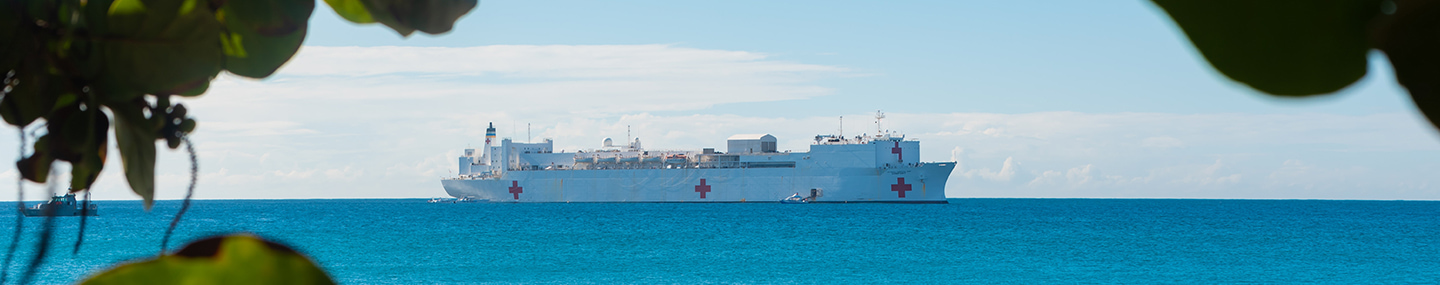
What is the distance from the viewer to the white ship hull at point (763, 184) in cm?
3114

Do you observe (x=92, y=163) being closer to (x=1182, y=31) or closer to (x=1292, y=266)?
(x=1182, y=31)

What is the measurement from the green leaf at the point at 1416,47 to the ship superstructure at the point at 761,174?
3008 centimetres

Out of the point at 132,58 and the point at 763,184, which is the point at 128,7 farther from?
the point at 763,184

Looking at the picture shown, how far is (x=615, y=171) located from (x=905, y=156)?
8.96 m

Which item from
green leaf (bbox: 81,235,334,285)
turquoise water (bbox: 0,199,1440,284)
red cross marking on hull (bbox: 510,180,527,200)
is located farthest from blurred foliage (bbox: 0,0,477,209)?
red cross marking on hull (bbox: 510,180,527,200)

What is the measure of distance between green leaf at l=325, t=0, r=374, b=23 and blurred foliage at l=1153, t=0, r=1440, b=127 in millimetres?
268

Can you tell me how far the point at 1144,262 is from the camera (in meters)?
18.3

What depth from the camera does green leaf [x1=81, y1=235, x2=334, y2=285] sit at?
100 millimetres

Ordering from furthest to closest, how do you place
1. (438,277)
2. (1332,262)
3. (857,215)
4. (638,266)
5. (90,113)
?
(857,215), (1332,262), (638,266), (438,277), (90,113)

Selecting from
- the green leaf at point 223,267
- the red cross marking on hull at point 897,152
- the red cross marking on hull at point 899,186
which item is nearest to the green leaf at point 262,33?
the green leaf at point 223,267

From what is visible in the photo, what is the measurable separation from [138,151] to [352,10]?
12 centimetres

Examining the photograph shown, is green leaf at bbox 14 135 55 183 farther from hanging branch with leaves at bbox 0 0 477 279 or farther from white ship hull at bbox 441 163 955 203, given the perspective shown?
white ship hull at bbox 441 163 955 203

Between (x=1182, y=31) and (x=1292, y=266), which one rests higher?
(x=1182, y=31)

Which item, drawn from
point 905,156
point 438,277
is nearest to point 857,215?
point 905,156
